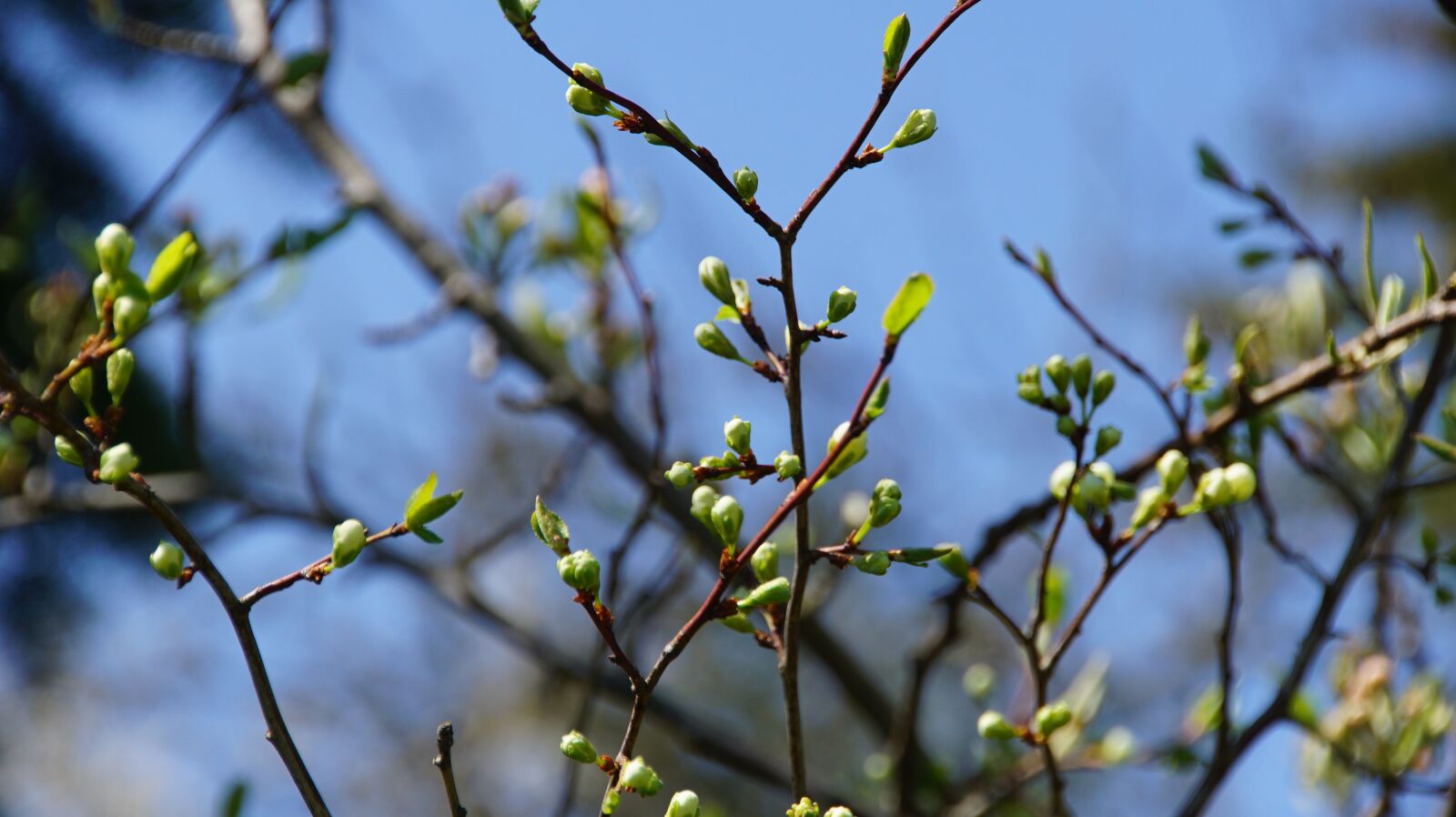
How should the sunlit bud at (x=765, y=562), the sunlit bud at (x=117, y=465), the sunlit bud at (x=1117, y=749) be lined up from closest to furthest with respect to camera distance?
the sunlit bud at (x=117, y=465) < the sunlit bud at (x=765, y=562) < the sunlit bud at (x=1117, y=749)

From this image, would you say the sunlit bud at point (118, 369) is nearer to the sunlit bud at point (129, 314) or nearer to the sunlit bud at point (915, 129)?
the sunlit bud at point (129, 314)

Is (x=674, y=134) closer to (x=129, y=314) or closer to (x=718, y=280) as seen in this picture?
(x=718, y=280)

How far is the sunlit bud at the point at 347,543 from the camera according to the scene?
1.65ft

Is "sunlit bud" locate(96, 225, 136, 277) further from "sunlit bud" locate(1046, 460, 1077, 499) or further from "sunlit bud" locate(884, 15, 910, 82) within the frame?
"sunlit bud" locate(1046, 460, 1077, 499)

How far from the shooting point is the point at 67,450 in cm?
51

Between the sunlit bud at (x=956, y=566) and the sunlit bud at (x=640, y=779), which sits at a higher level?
the sunlit bud at (x=956, y=566)

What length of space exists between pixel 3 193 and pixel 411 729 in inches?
149

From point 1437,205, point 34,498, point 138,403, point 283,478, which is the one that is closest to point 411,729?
point 283,478

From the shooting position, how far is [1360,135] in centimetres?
482

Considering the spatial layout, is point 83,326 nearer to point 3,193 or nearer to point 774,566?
point 3,193

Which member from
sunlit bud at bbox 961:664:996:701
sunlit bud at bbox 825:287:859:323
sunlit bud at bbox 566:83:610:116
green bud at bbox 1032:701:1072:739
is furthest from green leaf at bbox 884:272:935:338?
sunlit bud at bbox 961:664:996:701

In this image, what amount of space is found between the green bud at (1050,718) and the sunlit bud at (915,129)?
0.33 meters

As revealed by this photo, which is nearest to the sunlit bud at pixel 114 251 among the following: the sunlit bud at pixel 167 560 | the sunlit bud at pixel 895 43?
the sunlit bud at pixel 167 560

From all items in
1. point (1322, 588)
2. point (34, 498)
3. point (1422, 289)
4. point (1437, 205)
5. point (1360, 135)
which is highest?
point (1360, 135)
